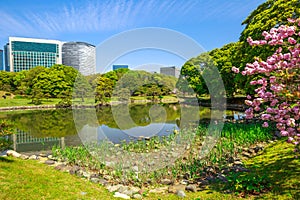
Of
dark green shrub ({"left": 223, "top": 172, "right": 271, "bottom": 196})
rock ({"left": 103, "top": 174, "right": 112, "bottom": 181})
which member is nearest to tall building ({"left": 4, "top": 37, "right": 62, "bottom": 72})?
rock ({"left": 103, "top": 174, "right": 112, "bottom": 181})

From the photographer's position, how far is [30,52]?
11500 centimetres

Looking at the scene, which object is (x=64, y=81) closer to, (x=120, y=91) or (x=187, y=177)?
(x=120, y=91)

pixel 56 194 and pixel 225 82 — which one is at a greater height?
pixel 225 82

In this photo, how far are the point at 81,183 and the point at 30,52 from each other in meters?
128

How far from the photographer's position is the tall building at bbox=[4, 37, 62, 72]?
364 feet

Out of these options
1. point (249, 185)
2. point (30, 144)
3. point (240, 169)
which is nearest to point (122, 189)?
point (249, 185)

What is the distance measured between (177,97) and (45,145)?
3703 cm

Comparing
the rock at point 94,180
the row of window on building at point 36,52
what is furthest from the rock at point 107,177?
the row of window on building at point 36,52

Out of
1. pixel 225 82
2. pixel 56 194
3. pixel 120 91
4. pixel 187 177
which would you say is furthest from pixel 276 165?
pixel 120 91

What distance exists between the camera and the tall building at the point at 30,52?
110863 millimetres

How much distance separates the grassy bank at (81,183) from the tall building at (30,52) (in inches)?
4876

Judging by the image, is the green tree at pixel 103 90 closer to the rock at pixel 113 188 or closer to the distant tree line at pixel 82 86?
the distant tree line at pixel 82 86

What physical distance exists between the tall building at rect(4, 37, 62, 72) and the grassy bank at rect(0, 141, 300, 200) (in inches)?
4876

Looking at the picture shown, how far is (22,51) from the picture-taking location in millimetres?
112938
